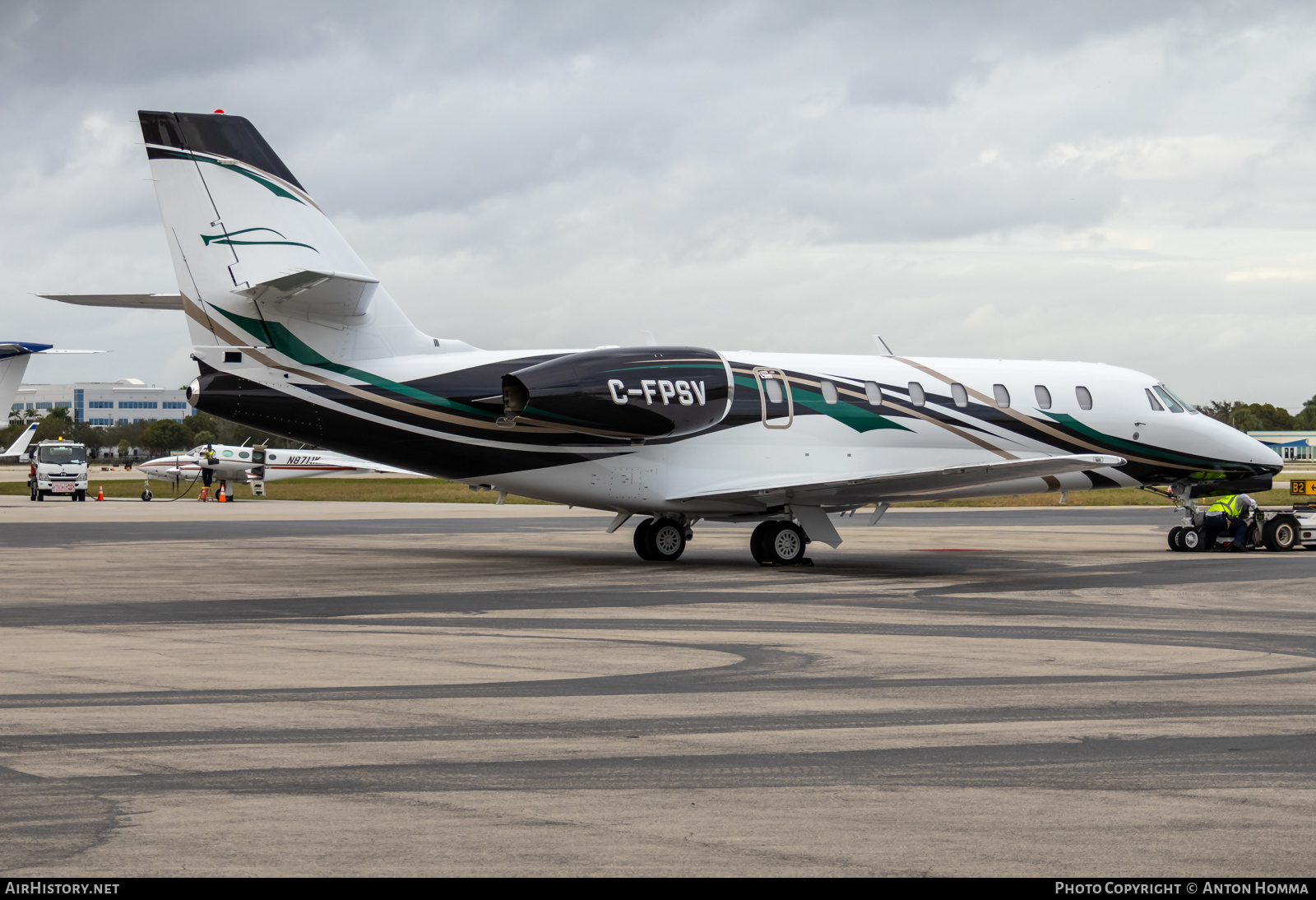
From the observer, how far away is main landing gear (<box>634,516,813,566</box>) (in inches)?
899

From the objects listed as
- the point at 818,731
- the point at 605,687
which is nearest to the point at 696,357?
the point at 605,687

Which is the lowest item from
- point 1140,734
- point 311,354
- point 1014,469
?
point 1140,734

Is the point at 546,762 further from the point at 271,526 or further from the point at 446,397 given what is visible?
→ the point at 271,526

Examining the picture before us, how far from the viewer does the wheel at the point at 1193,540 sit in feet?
87.6

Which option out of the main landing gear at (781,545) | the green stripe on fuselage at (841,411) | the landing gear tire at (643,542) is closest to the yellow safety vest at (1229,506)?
the green stripe on fuselage at (841,411)

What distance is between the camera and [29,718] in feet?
28.5

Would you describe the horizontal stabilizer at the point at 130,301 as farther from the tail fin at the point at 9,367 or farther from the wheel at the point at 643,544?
the tail fin at the point at 9,367

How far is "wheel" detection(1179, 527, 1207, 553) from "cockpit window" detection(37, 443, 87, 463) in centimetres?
4989

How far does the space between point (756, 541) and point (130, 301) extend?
1148 cm

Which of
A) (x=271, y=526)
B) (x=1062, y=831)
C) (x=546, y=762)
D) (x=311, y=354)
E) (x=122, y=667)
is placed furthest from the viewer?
(x=271, y=526)

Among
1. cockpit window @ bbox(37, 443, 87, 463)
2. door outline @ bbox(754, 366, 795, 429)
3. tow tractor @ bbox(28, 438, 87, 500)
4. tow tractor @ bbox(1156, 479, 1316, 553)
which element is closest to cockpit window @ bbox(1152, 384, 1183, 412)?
tow tractor @ bbox(1156, 479, 1316, 553)

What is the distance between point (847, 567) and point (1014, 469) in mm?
3330

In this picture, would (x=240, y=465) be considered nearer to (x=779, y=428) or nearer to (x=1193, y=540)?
(x=779, y=428)

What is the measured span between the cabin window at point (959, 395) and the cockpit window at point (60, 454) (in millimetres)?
48050
